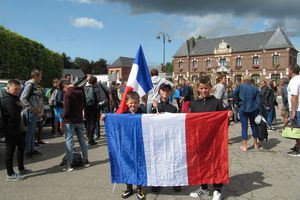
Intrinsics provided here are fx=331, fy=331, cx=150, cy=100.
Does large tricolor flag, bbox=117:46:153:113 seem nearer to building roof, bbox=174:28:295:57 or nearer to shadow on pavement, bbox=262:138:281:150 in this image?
shadow on pavement, bbox=262:138:281:150

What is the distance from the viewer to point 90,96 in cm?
967

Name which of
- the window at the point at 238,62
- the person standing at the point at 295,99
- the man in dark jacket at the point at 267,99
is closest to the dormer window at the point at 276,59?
the window at the point at 238,62

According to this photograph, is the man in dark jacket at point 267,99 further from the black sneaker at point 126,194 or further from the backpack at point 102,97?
the black sneaker at point 126,194

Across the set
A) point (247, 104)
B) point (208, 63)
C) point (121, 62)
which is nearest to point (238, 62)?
point (208, 63)

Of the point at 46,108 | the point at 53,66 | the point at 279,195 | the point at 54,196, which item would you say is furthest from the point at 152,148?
the point at 53,66

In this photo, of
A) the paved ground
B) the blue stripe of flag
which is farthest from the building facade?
the blue stripe of flag

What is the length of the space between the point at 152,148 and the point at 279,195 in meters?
2.18

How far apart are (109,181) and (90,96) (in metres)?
3.97

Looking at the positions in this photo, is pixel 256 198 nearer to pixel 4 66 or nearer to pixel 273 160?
pixel 273 160

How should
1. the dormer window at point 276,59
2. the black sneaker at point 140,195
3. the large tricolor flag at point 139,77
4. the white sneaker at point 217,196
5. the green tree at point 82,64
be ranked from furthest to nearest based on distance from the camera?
the green tree at point 82,64 → the dormer window at point 276,59 → the large tricolor flag at point 139,77 → the black sneaker at point 140,195 → the white sneaker at point 217,196

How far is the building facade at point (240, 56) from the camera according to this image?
205 feet

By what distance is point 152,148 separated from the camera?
516cm

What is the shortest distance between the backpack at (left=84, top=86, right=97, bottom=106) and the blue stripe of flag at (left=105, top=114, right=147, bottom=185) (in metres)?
4.41

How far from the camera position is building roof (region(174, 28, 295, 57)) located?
63.3 m
